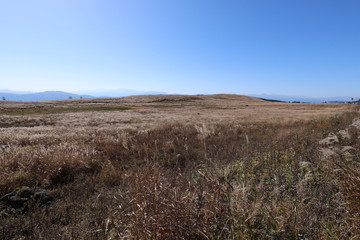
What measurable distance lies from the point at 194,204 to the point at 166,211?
1.39ft

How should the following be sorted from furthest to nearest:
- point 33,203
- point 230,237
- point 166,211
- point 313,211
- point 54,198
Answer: point 54,198 < point 33,203 < point 313,211 < point 166,211 < point 230,237

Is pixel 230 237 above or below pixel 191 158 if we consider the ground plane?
above

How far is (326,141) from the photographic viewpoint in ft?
23.7

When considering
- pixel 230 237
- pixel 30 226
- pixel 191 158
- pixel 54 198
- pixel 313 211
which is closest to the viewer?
pixel 230 237

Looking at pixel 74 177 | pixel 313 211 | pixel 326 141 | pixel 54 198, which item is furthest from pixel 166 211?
pixel 326 141

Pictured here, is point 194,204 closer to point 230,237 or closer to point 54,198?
point 230,237

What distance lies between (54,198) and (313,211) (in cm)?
527

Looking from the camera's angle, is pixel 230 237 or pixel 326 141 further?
pixel 326 141

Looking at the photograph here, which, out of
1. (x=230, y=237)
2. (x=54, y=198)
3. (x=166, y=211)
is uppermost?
(x=166, y=211)

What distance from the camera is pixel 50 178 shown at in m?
4.79

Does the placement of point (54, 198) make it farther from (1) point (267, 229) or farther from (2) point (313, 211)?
(2) point (313, 211)

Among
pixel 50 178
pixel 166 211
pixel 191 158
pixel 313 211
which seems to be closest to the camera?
pixel 166 211

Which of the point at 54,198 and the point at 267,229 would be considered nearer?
the point at 267,229

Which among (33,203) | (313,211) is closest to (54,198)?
(33,203)
